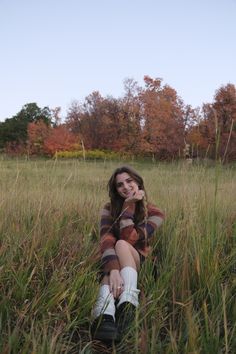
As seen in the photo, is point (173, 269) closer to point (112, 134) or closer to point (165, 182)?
point (165, 182)

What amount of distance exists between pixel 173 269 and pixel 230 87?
3673 cm

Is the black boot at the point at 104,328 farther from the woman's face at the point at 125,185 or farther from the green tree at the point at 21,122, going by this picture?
the green tree at the point at 21,122

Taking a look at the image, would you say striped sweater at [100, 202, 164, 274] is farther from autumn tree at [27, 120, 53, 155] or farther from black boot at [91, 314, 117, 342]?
autumn tree at [27, 120, 53, 155]

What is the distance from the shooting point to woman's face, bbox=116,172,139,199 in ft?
9.81

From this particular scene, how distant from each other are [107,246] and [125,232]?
0.21 m

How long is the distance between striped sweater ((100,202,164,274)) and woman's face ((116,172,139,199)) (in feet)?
0.43

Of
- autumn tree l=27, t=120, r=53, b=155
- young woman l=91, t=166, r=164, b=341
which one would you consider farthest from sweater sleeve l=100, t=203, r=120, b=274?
autumn tree l=27, t=120, r=53, b=155

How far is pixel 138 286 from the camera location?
7.67ft

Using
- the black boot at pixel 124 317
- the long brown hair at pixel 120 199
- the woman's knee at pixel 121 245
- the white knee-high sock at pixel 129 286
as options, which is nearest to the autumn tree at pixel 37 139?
the long brown hair at pixel 120 199

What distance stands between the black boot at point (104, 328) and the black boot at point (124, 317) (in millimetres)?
55

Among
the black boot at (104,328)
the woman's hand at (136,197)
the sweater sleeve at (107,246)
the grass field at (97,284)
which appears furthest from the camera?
the woman's hand at (136,197)

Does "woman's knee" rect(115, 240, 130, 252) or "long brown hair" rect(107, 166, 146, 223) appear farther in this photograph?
"long brown hair" rect(107, 166, 146, 223)

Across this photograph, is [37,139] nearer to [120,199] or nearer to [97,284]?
[120,199]

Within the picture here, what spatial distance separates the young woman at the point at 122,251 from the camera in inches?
76.5
